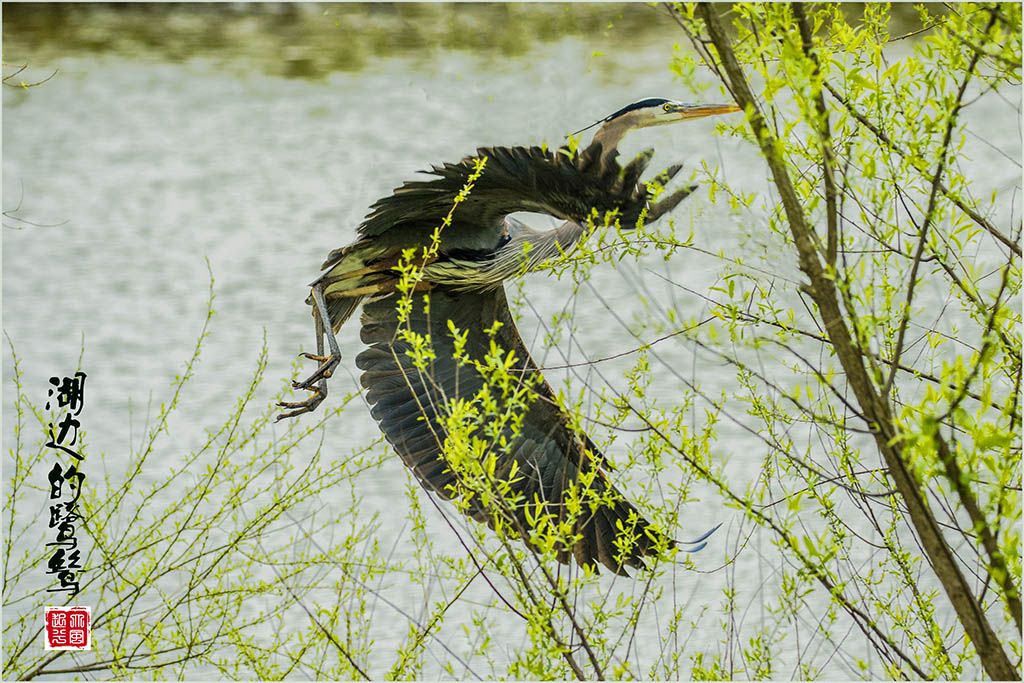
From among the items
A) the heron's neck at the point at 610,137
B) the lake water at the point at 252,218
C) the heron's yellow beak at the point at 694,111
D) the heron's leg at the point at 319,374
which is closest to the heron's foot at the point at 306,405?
the heron's leg at the point at 319,374

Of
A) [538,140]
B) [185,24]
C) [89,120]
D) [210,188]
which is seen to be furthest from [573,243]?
[185,24]

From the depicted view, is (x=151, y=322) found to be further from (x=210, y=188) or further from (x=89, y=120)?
(x=89, y=120)

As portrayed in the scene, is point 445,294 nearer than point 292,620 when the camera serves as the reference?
Yes

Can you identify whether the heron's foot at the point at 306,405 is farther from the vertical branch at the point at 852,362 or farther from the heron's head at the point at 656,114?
the vertical branch at the point at 852,362

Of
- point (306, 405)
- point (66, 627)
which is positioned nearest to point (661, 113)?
point (306, 405)

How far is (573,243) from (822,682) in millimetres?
1464

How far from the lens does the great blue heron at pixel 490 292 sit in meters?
1.98

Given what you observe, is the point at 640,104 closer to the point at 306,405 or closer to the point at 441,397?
the point at 306,405

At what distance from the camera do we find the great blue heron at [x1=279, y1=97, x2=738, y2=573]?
1981mm

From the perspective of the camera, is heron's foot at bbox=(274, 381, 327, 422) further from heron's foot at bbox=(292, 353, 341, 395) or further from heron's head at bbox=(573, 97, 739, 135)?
heron's head at bbox=(573, 97, 739, 135)

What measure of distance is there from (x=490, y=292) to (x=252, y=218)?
477cm

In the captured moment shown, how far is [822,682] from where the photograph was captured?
309 centimetres

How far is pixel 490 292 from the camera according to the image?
304cm

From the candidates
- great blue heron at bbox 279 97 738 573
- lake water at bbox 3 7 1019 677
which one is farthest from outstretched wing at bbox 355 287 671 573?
lake water at bbox 3 7 1019 677
